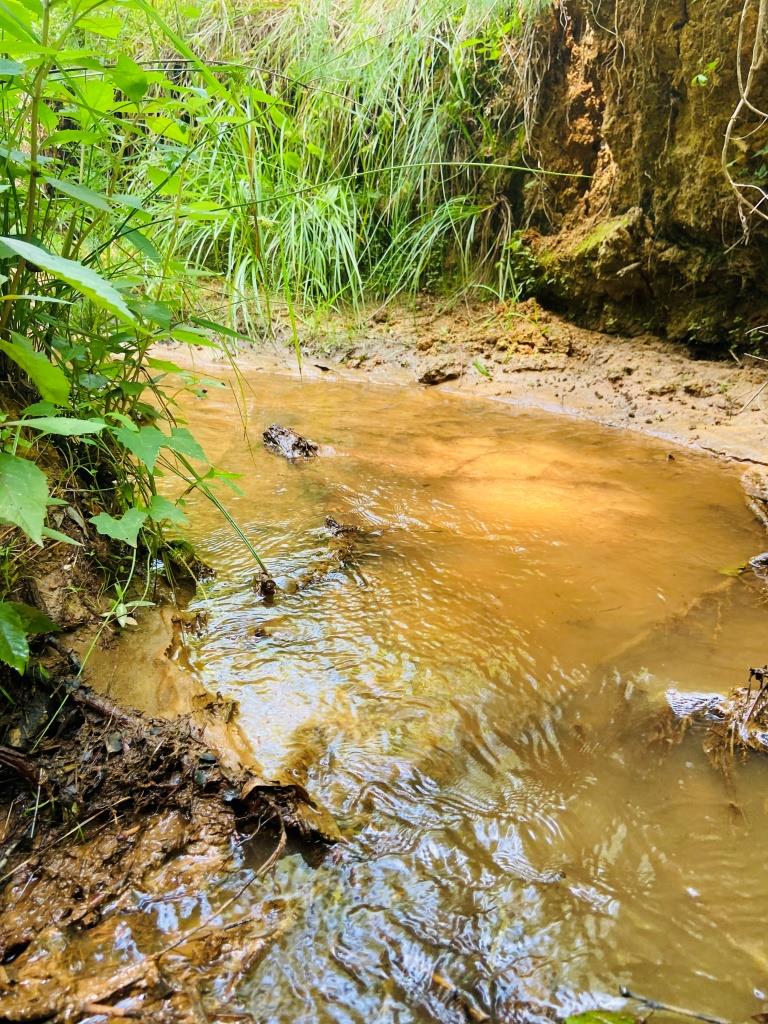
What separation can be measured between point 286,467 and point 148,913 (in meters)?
2.08

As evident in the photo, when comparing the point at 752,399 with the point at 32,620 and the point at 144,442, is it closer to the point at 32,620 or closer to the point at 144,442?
the point at 144,442

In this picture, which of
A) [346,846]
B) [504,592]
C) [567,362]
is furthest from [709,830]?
[567,362]

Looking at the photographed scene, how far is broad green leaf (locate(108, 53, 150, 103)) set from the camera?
45.6 inches

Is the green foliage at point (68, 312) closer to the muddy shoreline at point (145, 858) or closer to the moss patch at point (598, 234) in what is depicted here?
the muddy shoreline at point (145, 858)

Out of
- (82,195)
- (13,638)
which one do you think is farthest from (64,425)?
(82,195)

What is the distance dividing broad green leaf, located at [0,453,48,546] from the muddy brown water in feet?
1.79

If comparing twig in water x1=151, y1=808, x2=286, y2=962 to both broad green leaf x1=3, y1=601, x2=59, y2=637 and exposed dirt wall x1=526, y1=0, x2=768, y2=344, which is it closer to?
broad green leaf x1=3, y1=601, x2=59, y2=637

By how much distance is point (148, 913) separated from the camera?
952 millimetres

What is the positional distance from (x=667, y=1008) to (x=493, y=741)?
0.55 metres

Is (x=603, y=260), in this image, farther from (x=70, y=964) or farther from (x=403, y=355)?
(x=70, y=964)

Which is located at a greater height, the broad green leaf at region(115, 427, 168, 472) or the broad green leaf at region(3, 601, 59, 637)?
the broad green leaf at region(115, 427, 168, 472)

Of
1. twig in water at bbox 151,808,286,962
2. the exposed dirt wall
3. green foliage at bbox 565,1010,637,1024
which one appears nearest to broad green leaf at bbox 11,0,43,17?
twig in water at bbox 151,808,286,962

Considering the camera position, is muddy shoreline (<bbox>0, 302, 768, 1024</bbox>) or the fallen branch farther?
the fallen branch

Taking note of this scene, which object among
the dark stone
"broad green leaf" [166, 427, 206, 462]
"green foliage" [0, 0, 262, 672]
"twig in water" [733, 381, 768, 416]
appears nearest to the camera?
"green foliage" [0, 0, 262, 672]
